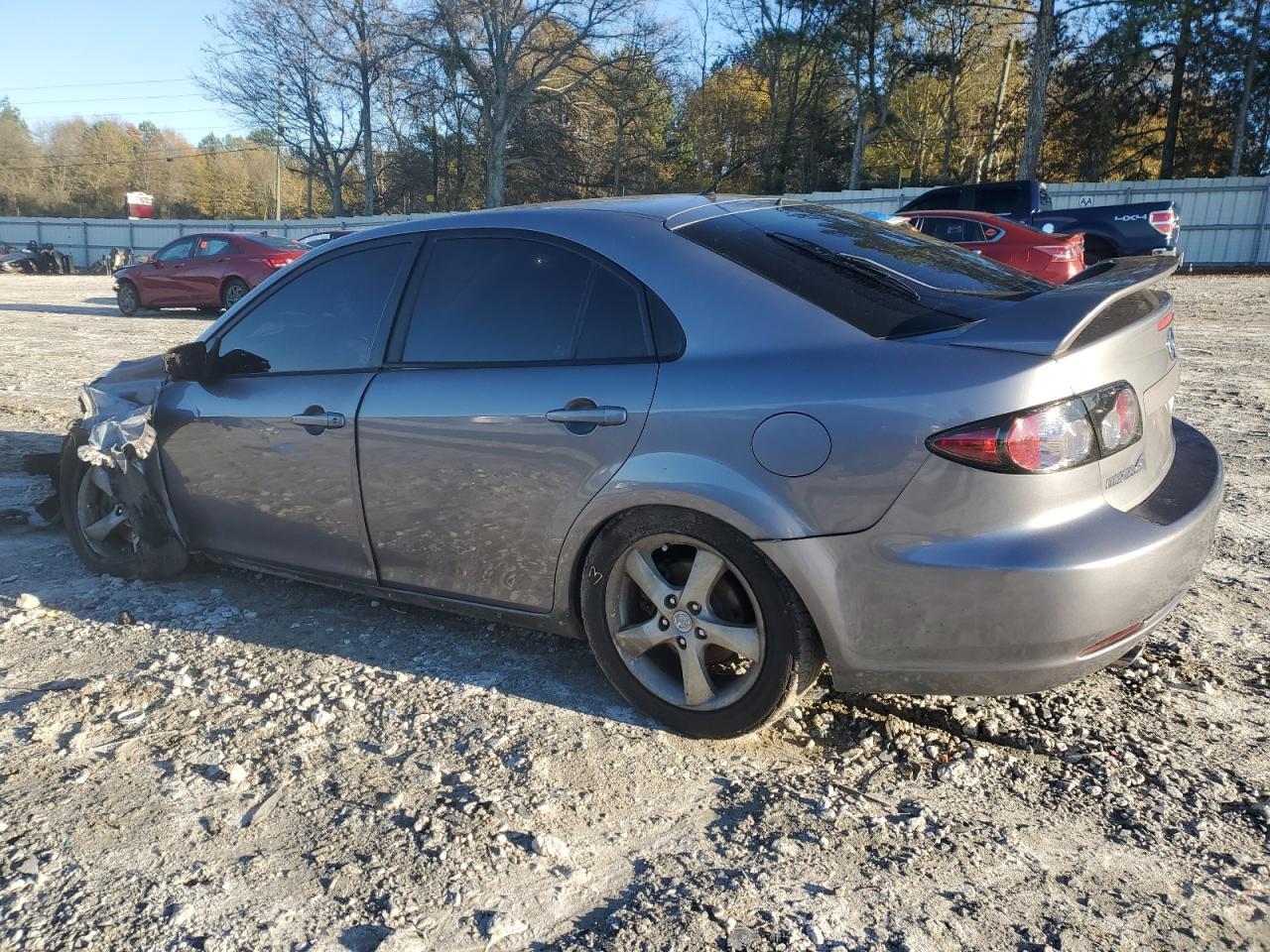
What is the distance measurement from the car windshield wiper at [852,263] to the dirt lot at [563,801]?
52.9 inches

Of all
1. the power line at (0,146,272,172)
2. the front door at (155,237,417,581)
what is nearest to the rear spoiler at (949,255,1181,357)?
the front door at (155,237,417,581)

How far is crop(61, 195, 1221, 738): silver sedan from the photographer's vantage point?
2.40 meters

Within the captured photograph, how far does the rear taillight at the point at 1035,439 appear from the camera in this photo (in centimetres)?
A: 233

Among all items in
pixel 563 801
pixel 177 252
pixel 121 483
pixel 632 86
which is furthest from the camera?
pixel 632 86

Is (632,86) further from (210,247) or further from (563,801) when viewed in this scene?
(563,801)

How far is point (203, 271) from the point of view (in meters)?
17.2

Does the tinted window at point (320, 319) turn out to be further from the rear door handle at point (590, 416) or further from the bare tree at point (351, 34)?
the bare tree at point (351, 34)

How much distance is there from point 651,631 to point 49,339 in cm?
1356

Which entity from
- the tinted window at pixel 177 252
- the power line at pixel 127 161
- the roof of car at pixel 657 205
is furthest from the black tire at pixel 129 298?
the power line at pixel 127 161

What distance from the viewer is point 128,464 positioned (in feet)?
13.6

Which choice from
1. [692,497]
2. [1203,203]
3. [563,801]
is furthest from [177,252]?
[1203,203]

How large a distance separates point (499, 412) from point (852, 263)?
47.7 inches

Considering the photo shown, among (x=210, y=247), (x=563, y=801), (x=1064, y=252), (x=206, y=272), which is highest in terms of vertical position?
(x=1064, y=252)

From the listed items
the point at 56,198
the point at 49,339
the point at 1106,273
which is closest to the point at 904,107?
the point at 49,339
